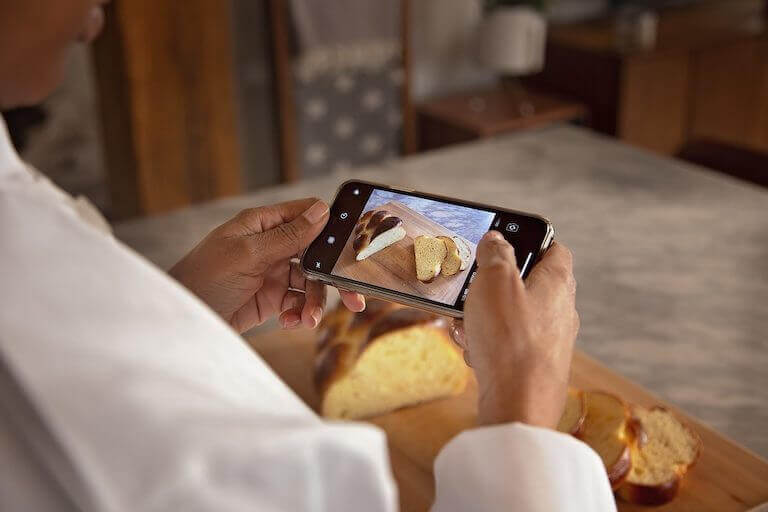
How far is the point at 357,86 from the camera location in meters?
3.47

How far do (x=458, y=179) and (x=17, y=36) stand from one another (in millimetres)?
1342

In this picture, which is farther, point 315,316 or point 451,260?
point 315,316

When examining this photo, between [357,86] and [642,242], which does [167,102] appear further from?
[642,242]

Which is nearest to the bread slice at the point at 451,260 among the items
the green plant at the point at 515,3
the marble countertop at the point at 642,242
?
the marble countertop at the point at 642,242

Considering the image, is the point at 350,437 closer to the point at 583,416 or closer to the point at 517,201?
the point at 583,416

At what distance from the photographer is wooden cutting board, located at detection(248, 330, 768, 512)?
100 centimetres

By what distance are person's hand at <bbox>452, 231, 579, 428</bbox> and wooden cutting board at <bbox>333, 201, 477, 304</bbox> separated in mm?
114

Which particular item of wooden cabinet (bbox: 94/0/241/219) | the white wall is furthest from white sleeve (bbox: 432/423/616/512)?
the white wall

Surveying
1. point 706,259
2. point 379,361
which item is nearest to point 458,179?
point 706,259

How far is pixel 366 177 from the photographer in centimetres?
185

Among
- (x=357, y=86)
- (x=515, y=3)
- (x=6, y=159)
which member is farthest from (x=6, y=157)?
(x=515, y=3)

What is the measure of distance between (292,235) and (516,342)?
388 millimetres

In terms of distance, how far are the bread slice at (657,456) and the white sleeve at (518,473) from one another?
28cm

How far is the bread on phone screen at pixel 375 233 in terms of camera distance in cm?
103
